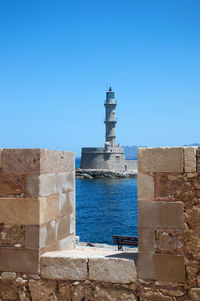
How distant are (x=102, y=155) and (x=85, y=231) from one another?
3817cm

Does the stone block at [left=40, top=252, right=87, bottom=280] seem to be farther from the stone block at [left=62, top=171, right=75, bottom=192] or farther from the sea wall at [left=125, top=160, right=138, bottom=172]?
the sea wall at [left=125, top=160, right=138, bottom=172]

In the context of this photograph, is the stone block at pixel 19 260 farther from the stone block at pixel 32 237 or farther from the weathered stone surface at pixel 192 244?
the weathered stone surface at pixel 192 244

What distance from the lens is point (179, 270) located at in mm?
3371

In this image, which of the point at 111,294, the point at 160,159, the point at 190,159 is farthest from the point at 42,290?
the point at 190,159

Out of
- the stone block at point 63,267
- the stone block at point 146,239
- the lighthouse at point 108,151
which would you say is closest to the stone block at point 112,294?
the stone block at point 63,267

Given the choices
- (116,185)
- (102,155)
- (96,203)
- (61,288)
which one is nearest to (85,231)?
(96,203)

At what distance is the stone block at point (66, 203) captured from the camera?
4.12 meters

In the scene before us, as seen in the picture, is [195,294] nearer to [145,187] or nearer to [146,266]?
[146,266]

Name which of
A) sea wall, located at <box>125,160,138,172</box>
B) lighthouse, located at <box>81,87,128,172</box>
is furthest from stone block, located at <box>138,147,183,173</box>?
sea wall, located at <box>125,160,138,172</box>

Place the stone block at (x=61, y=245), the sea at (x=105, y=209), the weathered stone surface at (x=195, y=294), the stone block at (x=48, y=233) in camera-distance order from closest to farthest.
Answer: the weathered stone surface at (x=195, y=294)
the stone block at (x=48, y=233)
the stone block at (x=61, y=245)
the sea at (x=105, y=209)

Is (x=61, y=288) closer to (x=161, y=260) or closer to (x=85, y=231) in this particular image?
(x=161, y=260)

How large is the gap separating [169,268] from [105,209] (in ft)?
120

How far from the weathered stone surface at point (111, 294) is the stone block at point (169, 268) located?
33 cm

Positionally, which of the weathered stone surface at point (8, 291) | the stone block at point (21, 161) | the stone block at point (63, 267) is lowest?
the weathered stone surface at point (8, 291)
